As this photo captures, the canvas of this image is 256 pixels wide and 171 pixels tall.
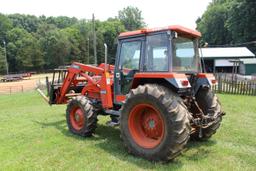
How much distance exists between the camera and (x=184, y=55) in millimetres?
5719

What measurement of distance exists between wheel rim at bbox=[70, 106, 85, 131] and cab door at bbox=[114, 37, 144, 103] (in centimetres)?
107

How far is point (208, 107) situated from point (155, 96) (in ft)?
5.68

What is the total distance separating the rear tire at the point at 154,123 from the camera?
464 cm

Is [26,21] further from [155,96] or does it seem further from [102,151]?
[155,96]

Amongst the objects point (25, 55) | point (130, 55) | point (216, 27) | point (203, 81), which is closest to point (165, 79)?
point (130, 55)

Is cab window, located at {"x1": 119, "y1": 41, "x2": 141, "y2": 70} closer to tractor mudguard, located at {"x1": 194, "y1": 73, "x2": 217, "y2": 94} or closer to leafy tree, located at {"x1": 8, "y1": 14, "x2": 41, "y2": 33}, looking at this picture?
tractor mudguard, located at {"x1": 194, "y1": 73, "x2": 217, "y2": 94}

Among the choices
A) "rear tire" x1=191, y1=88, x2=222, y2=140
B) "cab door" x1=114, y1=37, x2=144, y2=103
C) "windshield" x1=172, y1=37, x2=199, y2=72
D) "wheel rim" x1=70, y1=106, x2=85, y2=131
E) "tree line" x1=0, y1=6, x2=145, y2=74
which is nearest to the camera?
"windshield" x1=172, y1=37, x2=199, y2=72

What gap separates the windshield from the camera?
17.7 feet

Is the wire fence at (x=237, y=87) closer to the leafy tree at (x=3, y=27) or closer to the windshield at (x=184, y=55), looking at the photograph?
the windshield at (x=184, y=55)

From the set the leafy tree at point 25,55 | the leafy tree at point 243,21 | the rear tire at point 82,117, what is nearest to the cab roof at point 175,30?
the rear tire at point 82,117

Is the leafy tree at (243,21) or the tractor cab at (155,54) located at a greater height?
the leafy tree at (243,21)

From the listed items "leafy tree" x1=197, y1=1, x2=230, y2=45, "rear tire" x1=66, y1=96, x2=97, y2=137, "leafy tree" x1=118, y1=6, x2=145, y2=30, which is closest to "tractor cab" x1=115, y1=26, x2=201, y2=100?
"rear tire" x1=66, y1=96, x2=97, y2=137

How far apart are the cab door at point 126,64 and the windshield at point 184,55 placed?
0.71 meters

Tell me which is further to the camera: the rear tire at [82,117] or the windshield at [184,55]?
the rear tire at [82,117]
